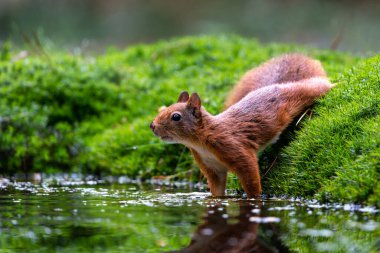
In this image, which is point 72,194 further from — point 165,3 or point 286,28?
point 165,3

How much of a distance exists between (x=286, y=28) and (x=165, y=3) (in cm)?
651

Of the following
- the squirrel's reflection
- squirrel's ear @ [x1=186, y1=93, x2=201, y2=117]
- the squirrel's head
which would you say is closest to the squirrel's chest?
the squirrel's head

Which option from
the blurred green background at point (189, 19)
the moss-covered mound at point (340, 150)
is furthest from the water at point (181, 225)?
the blurred green background at point (189, 19)

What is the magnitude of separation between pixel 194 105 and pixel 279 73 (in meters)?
1.59

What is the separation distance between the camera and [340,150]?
557cm

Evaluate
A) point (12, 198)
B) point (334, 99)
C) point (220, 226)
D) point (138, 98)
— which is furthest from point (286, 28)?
point (220, 226)

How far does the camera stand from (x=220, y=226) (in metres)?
4.40

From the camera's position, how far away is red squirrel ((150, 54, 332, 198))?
592cm

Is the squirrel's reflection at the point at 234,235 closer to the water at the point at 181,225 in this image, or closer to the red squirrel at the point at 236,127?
the water at the point at 181,225

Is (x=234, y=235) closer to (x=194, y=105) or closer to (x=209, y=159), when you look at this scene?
(x=209, y=159)

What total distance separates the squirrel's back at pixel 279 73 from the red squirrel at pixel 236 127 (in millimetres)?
517

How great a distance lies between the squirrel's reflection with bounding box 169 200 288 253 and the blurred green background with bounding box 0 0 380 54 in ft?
34.9

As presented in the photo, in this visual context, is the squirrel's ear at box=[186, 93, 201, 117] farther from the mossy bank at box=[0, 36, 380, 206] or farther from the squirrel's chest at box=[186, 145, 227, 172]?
the mossy bank at box=[0, 36, 380, 206]

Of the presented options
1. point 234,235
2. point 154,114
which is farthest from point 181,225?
point 154,114
